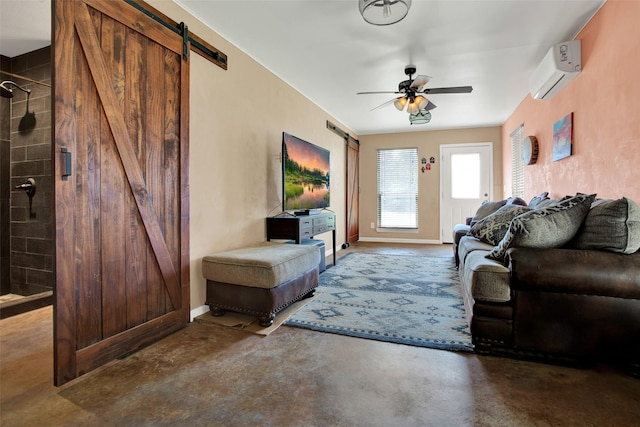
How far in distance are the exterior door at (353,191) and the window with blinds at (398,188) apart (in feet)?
1.66

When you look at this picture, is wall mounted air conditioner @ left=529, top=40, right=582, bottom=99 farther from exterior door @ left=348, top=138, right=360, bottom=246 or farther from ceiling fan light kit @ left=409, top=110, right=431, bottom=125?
exterior door @ left=348, top=138, right=360, bottom=246

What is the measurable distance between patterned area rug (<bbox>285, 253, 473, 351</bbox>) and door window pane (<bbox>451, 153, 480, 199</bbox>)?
9.25 feet

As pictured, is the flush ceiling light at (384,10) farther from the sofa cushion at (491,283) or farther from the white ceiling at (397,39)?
the sofa cushion at (491,283)

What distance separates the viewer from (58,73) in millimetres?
1547

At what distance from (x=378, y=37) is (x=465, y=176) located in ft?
14.9

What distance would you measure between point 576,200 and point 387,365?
4.85 feet

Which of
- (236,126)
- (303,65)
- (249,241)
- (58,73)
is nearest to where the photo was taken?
(58,73)

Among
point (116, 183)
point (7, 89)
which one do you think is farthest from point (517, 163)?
point (7, 89)

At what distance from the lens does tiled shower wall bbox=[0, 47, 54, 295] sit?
3027 mm

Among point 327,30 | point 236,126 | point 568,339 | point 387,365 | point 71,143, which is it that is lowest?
point 387,365

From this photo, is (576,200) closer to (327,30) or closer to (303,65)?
(327,30)

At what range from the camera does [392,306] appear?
271 centimetres

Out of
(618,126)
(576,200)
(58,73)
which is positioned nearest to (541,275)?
(576,200)

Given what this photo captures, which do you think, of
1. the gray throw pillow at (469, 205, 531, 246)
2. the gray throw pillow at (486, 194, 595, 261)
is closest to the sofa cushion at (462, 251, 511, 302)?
the gray throw pillow at (486, 194, 595, 261)
